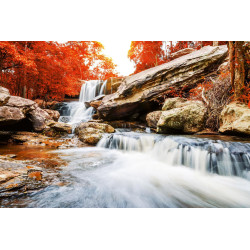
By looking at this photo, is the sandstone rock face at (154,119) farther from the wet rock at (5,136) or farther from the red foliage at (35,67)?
the red foliage at (35,67)

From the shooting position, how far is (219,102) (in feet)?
15.1

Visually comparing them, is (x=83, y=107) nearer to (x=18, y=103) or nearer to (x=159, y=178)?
(x=18, y=103)

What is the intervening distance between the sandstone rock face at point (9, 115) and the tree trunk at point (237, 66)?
22.4ft

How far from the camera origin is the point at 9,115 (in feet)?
14.7

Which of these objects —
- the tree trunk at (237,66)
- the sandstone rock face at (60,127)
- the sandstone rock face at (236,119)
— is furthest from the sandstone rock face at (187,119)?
the sandstone rock face at (60,127)

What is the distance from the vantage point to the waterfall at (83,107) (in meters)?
9.45

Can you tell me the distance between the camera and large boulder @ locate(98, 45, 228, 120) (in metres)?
5.62

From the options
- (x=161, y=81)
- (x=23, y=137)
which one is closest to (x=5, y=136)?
(x=23, y=137)

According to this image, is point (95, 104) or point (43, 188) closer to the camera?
point (43, 188)

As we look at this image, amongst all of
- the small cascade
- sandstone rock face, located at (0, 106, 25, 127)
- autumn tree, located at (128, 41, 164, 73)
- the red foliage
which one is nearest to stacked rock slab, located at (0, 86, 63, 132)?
sandstone rock face, located at (0, 106, 25, 127)
